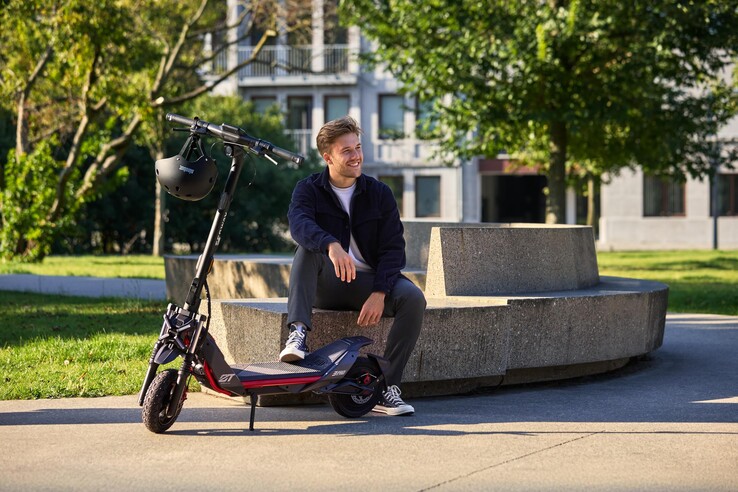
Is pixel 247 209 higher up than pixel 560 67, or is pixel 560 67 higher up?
pixel 560 67

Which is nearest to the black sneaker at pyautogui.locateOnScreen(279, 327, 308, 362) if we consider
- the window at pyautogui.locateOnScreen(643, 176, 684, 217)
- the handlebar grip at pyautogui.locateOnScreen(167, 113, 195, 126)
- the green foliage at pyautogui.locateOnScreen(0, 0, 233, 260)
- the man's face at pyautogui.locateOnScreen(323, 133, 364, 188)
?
the man's face at pyautogui.locateOnScreen(323, 133, 364, 188)

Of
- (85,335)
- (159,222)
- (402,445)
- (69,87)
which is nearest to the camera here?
(402,445)

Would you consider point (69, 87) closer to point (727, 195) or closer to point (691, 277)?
point (691, 277)

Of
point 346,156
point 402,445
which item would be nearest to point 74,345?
point 346,156

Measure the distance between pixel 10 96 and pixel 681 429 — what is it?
2011 cm

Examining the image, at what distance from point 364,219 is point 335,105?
146ft

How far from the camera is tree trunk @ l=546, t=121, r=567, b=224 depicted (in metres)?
26.2

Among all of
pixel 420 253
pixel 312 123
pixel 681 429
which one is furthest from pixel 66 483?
pixel 312 123

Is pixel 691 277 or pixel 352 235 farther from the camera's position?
pixel 691 277

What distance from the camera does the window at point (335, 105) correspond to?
167 feet

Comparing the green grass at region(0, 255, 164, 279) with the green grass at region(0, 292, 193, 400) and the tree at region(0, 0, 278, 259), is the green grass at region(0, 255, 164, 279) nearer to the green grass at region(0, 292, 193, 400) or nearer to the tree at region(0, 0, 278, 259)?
the tree at region(0, 0, 278, 259)

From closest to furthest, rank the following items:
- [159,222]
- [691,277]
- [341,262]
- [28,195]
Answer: [341,262] → [691,277] → [28,195] → [159,222]

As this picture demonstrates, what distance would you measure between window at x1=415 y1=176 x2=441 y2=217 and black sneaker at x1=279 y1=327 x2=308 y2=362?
43.8 m

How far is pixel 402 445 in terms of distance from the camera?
6133 millimetres
